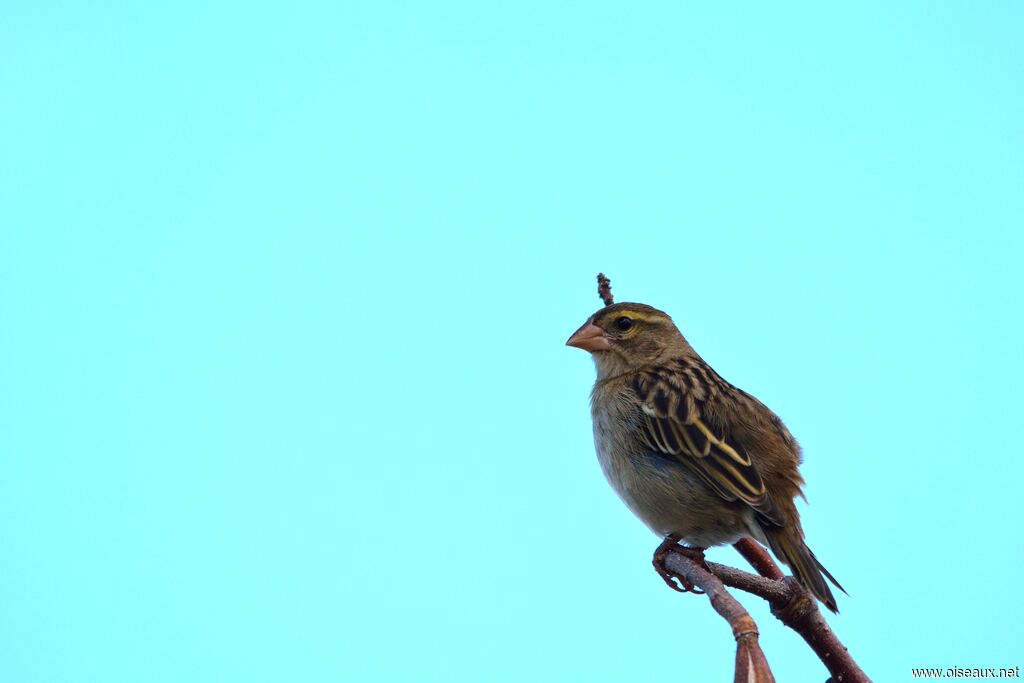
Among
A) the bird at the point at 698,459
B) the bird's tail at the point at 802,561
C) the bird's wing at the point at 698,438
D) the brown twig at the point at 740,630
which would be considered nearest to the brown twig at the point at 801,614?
the brown twig at the point at 740,630

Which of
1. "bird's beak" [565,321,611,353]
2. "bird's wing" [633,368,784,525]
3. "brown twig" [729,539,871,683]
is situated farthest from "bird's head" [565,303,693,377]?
"brown twig" [729,539,871,683]

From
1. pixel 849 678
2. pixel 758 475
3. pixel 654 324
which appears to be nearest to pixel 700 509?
pixel 758 475

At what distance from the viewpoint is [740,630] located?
2.72 meters

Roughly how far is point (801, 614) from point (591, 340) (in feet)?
13.7

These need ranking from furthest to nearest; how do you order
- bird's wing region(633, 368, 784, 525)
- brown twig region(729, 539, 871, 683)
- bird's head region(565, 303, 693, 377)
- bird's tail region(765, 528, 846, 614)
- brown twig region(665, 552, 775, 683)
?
1. bird's head region(565, 303, 693, 377)
2. bird's wing region(633, 368, 784, 525)
3. bird's tail region(765, 528, 846, 614)
4. brown twig region(729, 539, 871, 683)
5. brown twig region(665, 552, 775, 683)

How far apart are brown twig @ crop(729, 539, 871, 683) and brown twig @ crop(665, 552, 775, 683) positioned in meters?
0.27

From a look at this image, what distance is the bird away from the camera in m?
6.07

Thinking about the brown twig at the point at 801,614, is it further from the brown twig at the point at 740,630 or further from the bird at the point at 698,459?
the bird at the point at 698,459

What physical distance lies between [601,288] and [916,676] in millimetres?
2226

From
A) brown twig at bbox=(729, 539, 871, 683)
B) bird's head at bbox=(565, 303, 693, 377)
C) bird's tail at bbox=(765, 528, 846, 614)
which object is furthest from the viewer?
bird's head at bbox=(565, 303, 693, 377)

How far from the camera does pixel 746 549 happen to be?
17.8ft

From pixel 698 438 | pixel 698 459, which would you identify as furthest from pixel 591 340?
pixel 698 459

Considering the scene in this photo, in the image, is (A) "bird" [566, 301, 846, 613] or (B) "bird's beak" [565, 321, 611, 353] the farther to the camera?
(B) "bird's beak" [565, 321, 611, 353]

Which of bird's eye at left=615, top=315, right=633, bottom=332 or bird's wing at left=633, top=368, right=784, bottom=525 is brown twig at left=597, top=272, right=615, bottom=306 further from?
bird's eye at left=615, top=315, right=633, bottom=332
